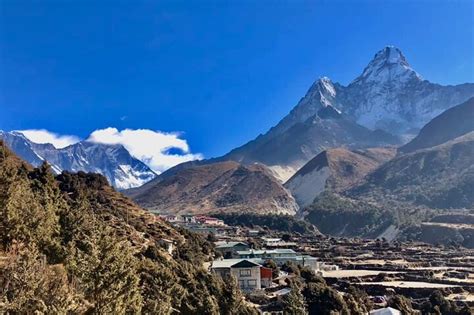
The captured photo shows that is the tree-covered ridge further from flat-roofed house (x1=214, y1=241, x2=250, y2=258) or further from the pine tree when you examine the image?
flat-roofed house (x1=214, y1=241, x2=250, y2=258)

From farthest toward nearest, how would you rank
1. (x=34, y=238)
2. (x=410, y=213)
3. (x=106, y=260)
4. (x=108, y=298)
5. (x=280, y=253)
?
(x=410, y=213) < (x=280, y=253) < (x=34, y=238) < (x=106, y=260) < (x=108, y=298)

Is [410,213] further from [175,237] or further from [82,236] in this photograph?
[82,236]

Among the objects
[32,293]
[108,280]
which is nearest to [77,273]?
[108,280]

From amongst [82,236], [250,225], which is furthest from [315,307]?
[250,225]

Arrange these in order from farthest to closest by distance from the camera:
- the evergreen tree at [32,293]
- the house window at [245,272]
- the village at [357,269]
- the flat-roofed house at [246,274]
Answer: the house window at [245,272], the flat-roofed house at [246,274], the village at [357,269], the evergreen tree at [32,293]

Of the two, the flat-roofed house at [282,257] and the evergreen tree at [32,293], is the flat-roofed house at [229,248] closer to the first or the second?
the flat-roofed house at [282,257]

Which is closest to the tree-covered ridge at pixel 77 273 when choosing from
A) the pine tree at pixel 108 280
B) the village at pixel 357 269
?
the pine tree at pixel 108 280

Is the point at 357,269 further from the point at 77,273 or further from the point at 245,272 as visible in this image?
the point at 77,273

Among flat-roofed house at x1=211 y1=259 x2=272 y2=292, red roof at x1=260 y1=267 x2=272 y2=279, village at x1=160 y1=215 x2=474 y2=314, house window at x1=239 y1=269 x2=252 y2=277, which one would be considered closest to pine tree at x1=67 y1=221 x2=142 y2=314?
village at x1=160 y1=215 x2=474 y2=314
